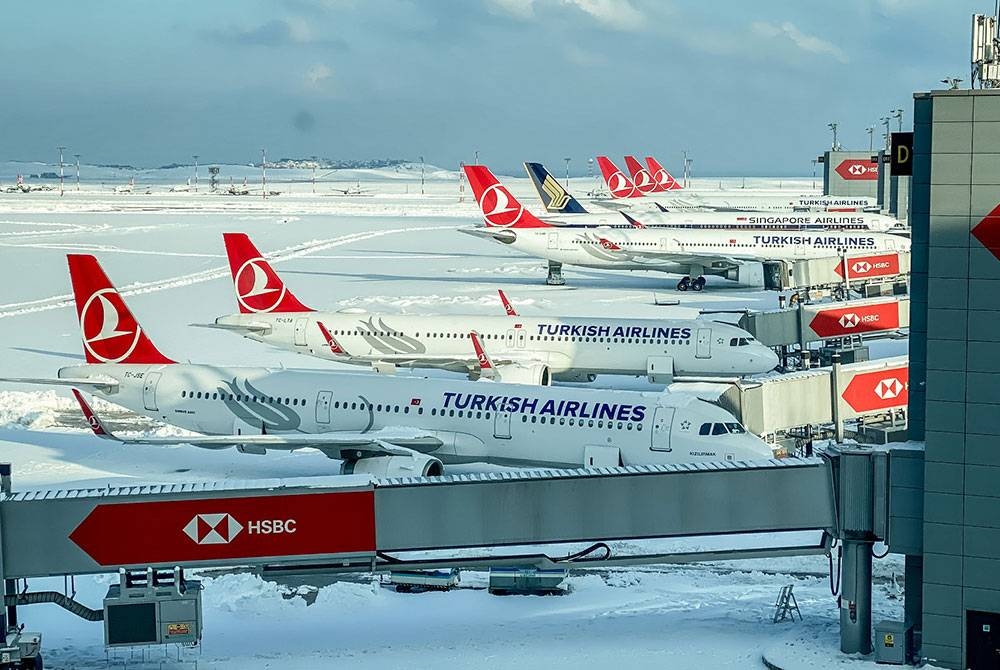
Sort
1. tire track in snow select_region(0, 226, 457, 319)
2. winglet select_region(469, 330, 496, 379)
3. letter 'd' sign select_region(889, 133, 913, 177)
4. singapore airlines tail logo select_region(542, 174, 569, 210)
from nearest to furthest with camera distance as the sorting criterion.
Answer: letter 'd' sign select_region(889, 133, 913, 177) → winglet select_region(469, 330, 496, 379) → tire track in snow select_region(0, 226, 457, 319) → singapore airlines tail logo select_region(542, 174, 569, 210)

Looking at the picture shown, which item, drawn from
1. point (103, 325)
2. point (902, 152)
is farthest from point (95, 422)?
point (902, 152)

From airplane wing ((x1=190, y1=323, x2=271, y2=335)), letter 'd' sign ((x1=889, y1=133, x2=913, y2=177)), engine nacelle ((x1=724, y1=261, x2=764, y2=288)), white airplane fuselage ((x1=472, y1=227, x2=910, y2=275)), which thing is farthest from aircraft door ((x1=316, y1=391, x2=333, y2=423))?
engine nacelle ((x1=724, y1=261, x2=764, y2=288))

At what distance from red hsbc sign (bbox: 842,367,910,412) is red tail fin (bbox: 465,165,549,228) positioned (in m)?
57.0

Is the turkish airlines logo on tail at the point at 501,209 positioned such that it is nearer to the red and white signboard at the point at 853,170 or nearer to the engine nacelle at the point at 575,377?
the engine nacelle at the point at 575,377

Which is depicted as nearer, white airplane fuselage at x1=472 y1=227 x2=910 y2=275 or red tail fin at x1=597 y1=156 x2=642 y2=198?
white airplane fuselage at x1=472 y1=227 x2=910 y2=275

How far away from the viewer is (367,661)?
24.9m

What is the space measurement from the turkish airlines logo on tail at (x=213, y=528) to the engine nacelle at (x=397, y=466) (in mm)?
11706

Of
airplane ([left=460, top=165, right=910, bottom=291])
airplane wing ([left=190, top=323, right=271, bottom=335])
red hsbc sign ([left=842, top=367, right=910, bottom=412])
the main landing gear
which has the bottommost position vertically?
red hsbc sign ([left=842, top=367, right=910, bottom=412])

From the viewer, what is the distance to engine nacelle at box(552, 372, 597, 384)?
179 feet

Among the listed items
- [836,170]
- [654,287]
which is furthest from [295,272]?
[836,170]

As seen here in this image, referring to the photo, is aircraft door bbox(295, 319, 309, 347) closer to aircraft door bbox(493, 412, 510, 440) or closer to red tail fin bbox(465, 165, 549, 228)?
aircraft door bbox(493, 412, 510, 440)

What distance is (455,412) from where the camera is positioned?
38188mm

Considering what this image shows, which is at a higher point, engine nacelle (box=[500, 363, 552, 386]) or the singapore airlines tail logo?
the singapore airlines tail logo

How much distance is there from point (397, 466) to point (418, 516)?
38.7ft
